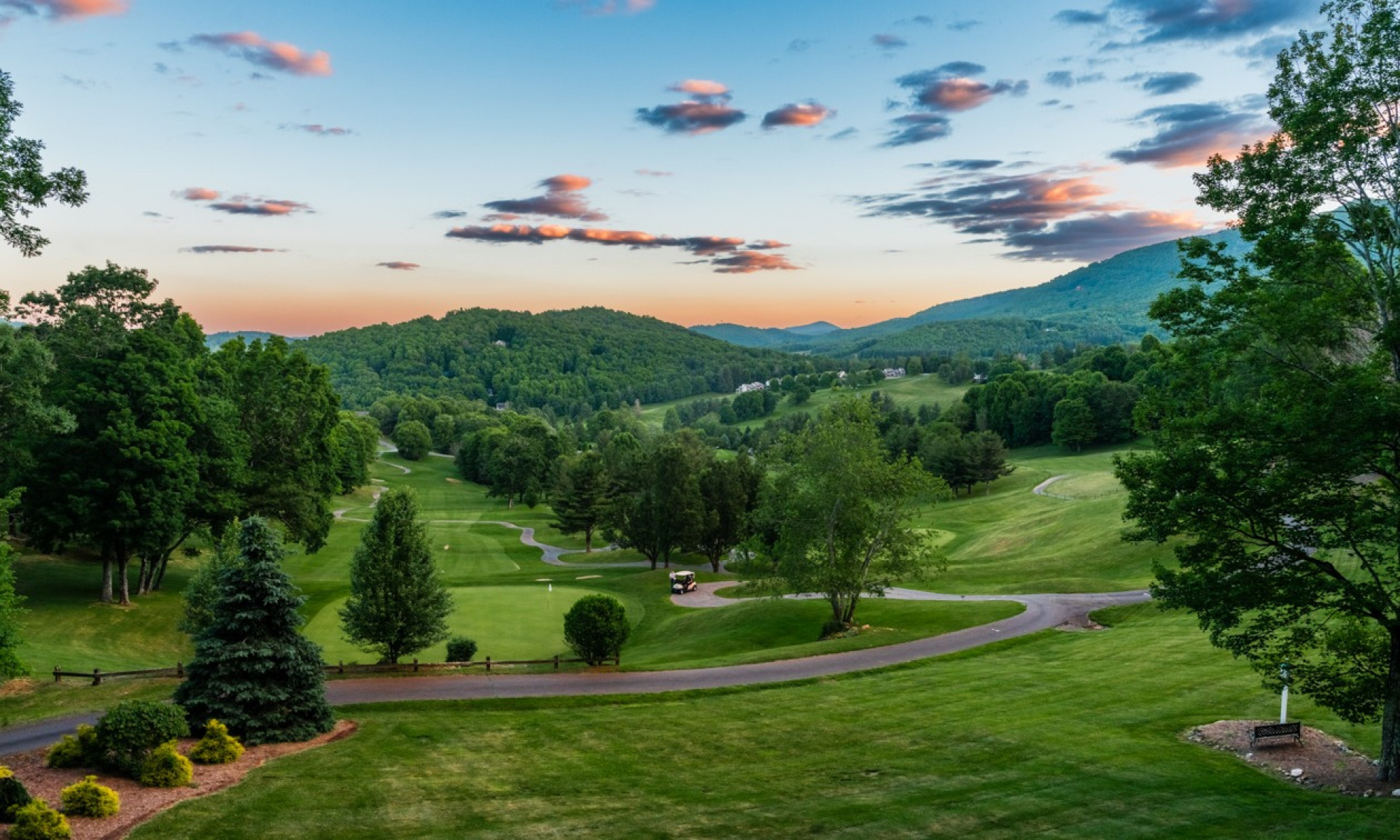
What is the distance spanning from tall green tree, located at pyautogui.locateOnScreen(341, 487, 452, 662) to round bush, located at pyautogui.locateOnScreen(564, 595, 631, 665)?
4634 mm

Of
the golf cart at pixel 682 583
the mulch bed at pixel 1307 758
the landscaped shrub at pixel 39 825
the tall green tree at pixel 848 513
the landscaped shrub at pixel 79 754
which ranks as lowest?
the golf cart at pixel 682 583

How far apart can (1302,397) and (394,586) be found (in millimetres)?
25532

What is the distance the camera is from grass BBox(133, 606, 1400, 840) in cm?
1445

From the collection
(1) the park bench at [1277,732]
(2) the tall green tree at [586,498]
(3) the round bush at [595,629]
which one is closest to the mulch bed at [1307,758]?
(1) the park bench at [1277,732]

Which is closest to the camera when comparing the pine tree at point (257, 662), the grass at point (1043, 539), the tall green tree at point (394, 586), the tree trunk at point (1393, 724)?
the tree trunk at point (1393, 724)

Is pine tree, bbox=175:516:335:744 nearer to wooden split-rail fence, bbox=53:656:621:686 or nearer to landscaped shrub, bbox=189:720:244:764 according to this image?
landscaped shrub, bbox=189:720:244:764

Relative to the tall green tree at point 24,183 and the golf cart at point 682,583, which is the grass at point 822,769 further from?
the golf cart at point 682,583

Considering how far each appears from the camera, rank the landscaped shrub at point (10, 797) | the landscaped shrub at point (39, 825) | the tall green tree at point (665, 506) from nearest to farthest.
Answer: the landscaped shrub at point (39, 825)
the landscaped shrub at point (10, 797)
the tall green tree at point (665, 506)

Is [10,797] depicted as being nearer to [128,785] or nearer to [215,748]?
[128,785]

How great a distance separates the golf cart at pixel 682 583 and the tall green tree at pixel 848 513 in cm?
1362

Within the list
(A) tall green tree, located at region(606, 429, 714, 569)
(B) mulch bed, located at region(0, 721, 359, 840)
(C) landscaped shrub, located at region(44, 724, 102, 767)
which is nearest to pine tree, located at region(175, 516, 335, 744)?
(B) mulch bed, located at region(0, 721, 359, 840)

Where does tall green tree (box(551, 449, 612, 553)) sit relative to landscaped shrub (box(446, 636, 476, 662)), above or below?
above

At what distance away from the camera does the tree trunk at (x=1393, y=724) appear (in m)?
15.6

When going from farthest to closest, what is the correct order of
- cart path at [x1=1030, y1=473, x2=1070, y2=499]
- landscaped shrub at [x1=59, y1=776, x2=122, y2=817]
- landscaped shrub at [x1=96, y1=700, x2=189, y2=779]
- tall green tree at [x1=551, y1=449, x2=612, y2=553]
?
cart path at [x1=1030, y1=473, x2=1070, y2=499], tall green tree at [x1=551, y1=449, x2=612, y2=553], landscaped shrub at [x1=96, y1=700, x2=189, y2=779], landscaped shrub at [x1=59, y1=776, x2=122, y2=817]
